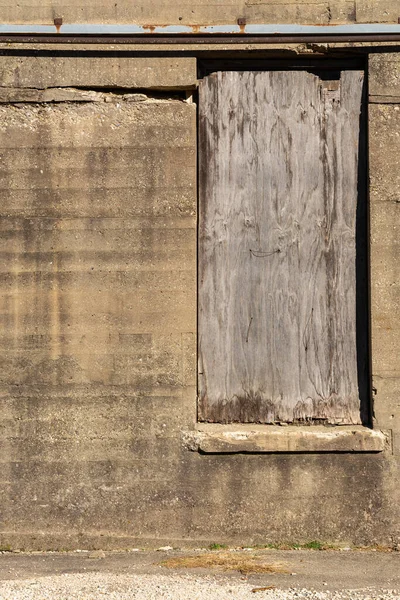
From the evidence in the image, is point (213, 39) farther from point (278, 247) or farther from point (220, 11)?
point (278, 247)

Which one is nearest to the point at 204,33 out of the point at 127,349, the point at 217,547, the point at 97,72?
the point at 97,72

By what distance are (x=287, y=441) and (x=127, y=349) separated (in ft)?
4.51

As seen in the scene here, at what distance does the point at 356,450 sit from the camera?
5.76 m

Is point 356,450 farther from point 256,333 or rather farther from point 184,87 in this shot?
point 184,87

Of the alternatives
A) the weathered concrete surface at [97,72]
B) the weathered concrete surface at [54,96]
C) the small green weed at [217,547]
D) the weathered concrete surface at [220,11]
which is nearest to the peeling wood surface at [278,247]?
the weathered concrete surface at [97,72]

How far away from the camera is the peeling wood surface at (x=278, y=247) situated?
597cm

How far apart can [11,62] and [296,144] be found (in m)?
2.28

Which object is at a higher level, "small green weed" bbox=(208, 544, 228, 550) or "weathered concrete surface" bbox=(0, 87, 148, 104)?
"weathered concrete surface" bbox=(0, 87, 148, 104)

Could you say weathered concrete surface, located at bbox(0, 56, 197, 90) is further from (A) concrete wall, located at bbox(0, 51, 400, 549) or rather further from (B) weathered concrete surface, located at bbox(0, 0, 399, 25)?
(B) weathered concrete surface, located at bbox(0, 0, 399, 25)

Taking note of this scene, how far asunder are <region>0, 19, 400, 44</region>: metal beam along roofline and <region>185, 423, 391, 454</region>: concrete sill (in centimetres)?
297

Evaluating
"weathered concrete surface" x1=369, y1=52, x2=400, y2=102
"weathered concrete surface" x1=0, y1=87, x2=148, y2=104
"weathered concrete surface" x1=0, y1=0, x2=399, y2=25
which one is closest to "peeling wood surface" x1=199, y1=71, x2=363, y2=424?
"weathered concrete surface" x1=369, y1=52, x2=400, y2=102

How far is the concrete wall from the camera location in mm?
5754

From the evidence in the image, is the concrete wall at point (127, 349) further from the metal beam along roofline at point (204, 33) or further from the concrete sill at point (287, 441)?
the metal beam along roofline at point (204, 33)

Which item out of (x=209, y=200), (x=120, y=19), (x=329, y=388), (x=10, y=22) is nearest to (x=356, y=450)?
(x=329, y=388)
